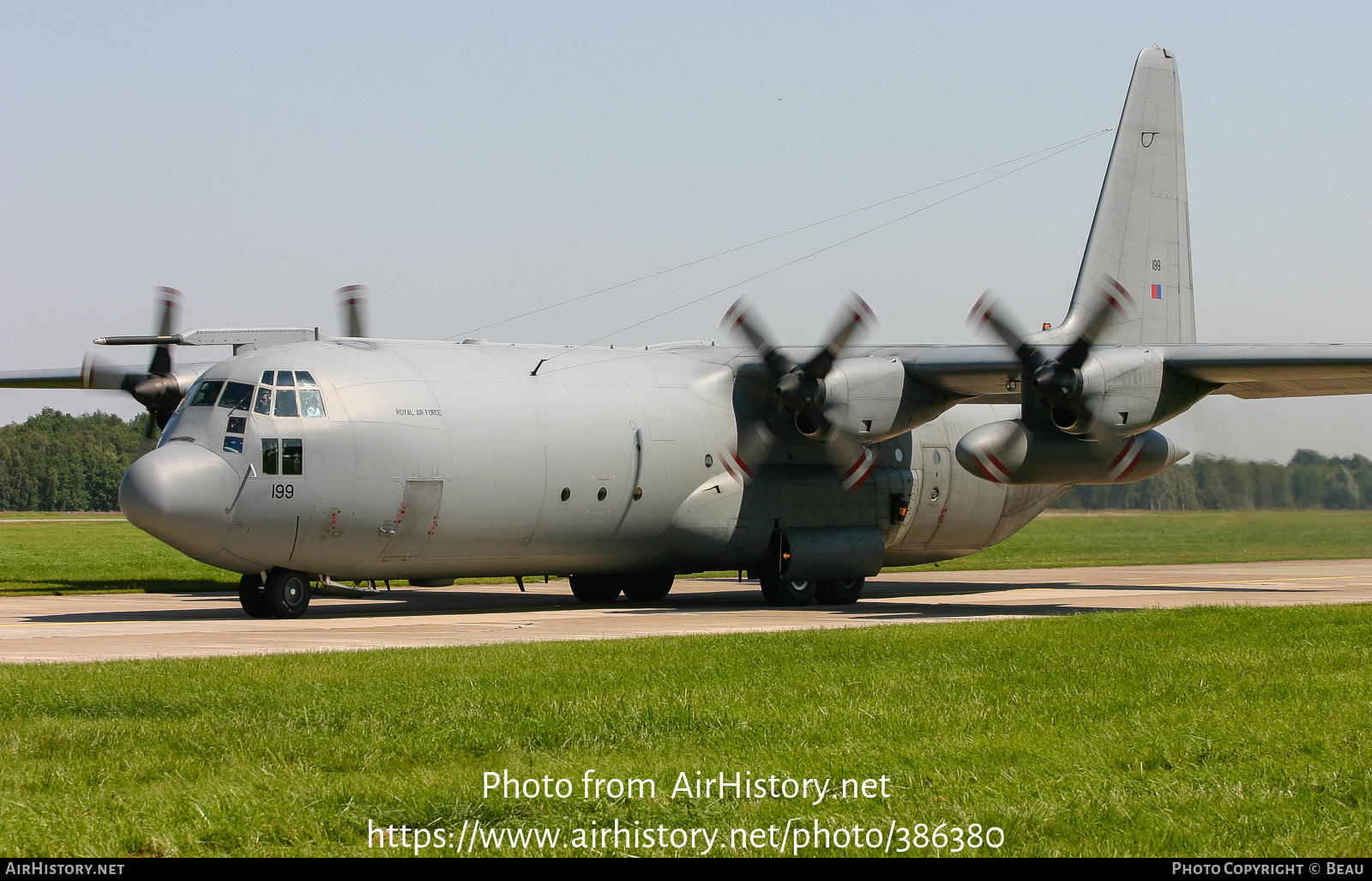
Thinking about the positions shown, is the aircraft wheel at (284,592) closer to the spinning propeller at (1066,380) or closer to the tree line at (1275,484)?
the spinning propeller at (1066,380)

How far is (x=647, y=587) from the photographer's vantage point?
2533 centimetres

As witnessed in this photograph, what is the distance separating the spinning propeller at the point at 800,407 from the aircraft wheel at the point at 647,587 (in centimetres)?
287

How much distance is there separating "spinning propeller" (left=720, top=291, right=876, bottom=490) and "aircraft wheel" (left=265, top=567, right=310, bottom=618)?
284 inches

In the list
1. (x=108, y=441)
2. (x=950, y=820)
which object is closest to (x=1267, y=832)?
Result: (x=950, y=820)

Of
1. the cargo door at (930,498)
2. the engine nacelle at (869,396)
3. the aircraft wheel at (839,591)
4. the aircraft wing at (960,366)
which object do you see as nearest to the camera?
the aircraft wing at (960,366)

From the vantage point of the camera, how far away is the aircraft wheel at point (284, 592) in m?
20.2

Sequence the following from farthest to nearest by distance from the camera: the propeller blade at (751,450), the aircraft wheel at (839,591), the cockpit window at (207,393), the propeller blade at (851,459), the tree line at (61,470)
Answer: the tree line at (61,470) → the aircraft wheel at (839,591) → the propeller blade at (751,450) → the propeller blade at (851,459) → the cockpit window at (207,393)

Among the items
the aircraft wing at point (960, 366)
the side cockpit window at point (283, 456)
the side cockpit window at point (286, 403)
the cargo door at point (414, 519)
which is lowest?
the cargo door at point (414, 519)

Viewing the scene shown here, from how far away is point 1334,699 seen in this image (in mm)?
10539

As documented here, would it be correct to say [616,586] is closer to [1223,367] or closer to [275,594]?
[275,594]

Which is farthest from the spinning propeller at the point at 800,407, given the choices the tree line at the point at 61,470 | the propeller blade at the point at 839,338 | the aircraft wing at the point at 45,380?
the tree line at the point at 61,470

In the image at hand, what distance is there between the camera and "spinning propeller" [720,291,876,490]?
22.2 m

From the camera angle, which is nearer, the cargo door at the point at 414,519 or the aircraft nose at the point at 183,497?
the aircraft nose at the point at 183,497

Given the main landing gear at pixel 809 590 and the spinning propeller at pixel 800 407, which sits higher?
the spinning propeller at pixel 800 407
